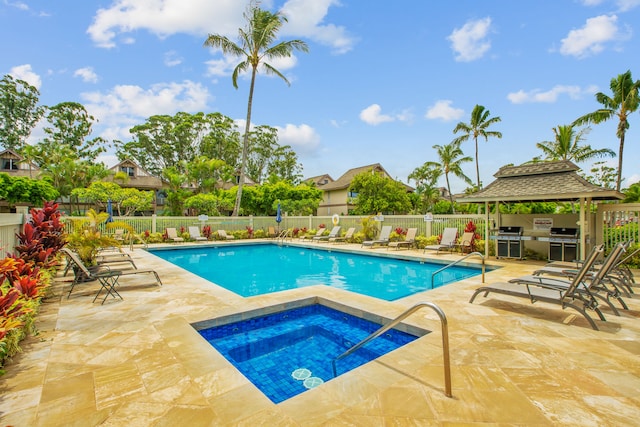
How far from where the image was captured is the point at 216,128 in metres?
35.8

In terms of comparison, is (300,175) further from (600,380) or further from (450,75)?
(600,380)

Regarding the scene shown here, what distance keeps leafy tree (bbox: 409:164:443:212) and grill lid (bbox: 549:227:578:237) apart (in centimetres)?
2399

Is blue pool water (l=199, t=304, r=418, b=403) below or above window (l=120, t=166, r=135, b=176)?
below

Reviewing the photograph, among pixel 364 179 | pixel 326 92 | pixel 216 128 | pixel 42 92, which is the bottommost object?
pixel 364 179

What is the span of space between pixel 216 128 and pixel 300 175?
12884mm

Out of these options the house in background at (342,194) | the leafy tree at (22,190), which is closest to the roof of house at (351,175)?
the house in background at (342,194)

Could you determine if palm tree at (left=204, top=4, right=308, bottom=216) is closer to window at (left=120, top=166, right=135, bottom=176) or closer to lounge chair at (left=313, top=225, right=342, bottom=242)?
lounge chair at (left=313, top=225, right=342, bottom=242)

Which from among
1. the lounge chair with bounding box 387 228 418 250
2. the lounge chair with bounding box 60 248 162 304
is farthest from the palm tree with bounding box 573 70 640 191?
the lounge chair with bounding box 60 248 162 304

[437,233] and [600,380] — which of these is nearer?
[600,380]

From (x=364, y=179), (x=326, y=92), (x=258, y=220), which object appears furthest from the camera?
(x=364, y=179)

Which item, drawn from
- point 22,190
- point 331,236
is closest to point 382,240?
point 331,236

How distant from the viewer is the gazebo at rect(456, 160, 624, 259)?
28.1 ft

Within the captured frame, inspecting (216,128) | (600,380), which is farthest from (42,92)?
(600,380)

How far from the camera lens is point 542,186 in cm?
948
